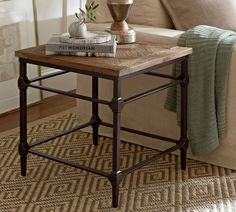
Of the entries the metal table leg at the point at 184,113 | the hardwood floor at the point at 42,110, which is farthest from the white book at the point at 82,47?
the hardwood floor at the point at 42,110

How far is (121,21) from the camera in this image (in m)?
2.44

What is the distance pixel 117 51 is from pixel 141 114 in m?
0.53

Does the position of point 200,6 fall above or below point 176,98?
above

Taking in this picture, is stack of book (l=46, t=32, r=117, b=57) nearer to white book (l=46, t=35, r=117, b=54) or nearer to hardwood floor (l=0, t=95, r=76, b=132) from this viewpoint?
white book (l=46, t=35, r=117, b=54)

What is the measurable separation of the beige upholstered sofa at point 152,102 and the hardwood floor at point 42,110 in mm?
462

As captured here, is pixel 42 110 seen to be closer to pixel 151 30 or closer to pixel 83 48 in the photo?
pixel 151 30

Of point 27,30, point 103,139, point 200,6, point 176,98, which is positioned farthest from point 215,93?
point 27,30

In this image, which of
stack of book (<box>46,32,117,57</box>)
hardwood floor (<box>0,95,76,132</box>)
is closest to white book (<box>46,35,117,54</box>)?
stack of book (<box>46,32,117,57</box>)

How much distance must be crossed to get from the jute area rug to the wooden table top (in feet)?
1.69

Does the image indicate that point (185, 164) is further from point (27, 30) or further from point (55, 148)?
point (27, 30)

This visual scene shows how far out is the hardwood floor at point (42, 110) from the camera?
3154 millimetres

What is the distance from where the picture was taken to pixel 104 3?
9.14 ft

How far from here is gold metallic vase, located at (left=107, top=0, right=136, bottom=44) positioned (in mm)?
2387

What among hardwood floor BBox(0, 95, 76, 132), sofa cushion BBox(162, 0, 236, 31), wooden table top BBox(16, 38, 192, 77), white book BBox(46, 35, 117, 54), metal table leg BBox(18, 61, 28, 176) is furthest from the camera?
hardwood floor BBox(0, 95, 76, 132)
